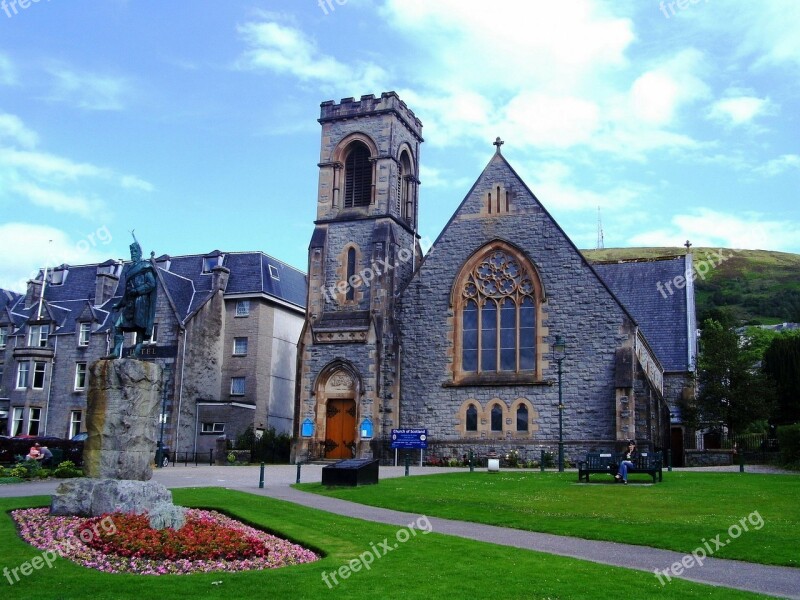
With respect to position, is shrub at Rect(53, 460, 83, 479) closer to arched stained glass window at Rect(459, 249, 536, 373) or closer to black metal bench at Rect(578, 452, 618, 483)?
black metal bench at Rect(578, 452, 618, 483)

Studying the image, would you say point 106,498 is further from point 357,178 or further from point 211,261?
point 211,261

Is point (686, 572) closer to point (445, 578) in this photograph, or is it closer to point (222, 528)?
point (445, 578)

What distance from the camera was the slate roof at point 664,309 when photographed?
4700 cm

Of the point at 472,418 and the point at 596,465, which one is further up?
the point at 472,418

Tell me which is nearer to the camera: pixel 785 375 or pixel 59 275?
pixel 785 375

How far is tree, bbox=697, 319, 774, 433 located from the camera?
40.6m

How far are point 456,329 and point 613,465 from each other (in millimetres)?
13755

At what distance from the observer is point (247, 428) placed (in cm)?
4659

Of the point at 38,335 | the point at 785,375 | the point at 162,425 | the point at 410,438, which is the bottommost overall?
the point at 410,438

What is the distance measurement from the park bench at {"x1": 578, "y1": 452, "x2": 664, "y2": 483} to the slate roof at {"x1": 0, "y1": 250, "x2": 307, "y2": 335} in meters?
28.5

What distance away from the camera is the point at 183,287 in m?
52.3

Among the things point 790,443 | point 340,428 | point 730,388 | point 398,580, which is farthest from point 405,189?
point 398,580

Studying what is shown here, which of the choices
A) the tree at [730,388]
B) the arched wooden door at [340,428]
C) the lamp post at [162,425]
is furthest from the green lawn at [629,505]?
the lamp post at [162,425]

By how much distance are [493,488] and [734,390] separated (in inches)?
857
